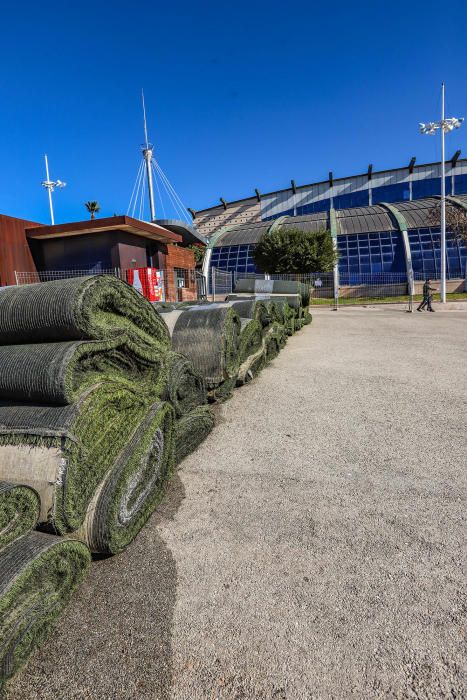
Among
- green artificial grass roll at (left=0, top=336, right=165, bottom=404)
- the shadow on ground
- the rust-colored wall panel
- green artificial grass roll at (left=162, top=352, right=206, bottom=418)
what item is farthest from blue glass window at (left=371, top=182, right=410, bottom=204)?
the shadow on ground

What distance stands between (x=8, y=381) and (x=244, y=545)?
158cm

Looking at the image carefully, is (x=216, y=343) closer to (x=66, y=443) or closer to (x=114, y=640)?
(x=66, y=443)

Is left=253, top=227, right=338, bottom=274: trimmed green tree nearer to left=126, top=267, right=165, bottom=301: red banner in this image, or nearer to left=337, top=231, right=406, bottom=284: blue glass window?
left=337, top=231, right=406, bottom=284: blue glass window

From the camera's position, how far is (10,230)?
17250 millimetres

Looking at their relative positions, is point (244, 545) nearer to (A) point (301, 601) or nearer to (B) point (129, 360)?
(A) point (301, 601)

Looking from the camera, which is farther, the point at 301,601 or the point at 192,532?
the point at 192,532

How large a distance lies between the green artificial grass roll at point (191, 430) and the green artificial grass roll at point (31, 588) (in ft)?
4.28

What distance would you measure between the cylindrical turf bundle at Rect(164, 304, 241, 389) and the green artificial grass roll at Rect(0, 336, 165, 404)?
6.29 ft

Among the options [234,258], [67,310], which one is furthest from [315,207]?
[67,310]

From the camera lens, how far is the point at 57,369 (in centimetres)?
181

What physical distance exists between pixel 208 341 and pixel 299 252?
28595 millimetres

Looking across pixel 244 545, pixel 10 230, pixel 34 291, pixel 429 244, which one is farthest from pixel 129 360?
pixel 429 244

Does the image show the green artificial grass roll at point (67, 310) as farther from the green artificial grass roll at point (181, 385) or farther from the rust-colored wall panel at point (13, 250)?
the rust-colored wall panel at point (13, 250)

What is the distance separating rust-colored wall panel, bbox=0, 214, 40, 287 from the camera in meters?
16.8
